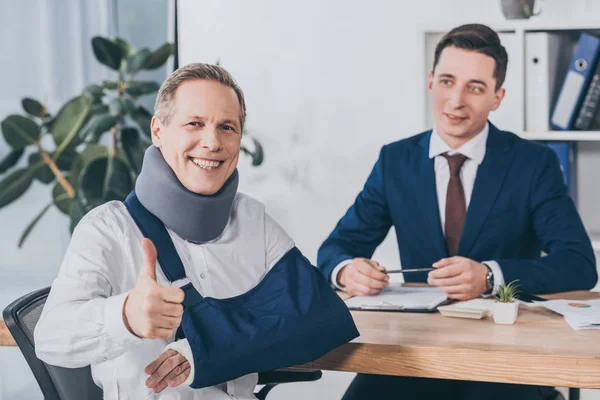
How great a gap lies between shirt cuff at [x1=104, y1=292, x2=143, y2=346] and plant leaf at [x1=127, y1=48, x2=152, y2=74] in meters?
2.22

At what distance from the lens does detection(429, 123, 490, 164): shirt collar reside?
2.37 metres

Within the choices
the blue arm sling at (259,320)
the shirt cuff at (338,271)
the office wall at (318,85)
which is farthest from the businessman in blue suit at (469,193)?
the office wall at (318,85)

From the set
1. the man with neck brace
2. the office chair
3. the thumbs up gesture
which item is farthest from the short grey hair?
the office chair

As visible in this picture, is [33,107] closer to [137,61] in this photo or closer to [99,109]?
[99,109]

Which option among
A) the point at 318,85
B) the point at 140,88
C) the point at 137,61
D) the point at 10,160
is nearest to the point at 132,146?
the point at 140,88

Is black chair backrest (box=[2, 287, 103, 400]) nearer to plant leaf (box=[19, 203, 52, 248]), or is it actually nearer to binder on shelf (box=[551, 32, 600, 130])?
plant leaf (box=[19, 203, 52, 248])

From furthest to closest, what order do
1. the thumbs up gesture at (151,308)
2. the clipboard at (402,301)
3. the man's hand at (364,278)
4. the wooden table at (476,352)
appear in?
1. the man's hand at (364,278)
2. the clipboard at (402,301)
3. the wooden table at (476,352)
4. the thumbs up gesture at (151,308)

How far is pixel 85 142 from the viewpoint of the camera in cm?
340

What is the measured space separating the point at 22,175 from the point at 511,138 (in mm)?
1980

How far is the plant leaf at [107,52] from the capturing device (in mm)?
3344

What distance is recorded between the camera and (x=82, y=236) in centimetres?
147

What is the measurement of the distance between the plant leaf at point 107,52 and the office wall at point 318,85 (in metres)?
0.52

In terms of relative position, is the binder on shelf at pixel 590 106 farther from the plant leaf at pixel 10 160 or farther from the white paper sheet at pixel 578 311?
the plant leaf at pixel 10 160

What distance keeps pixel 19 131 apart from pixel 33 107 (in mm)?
117
